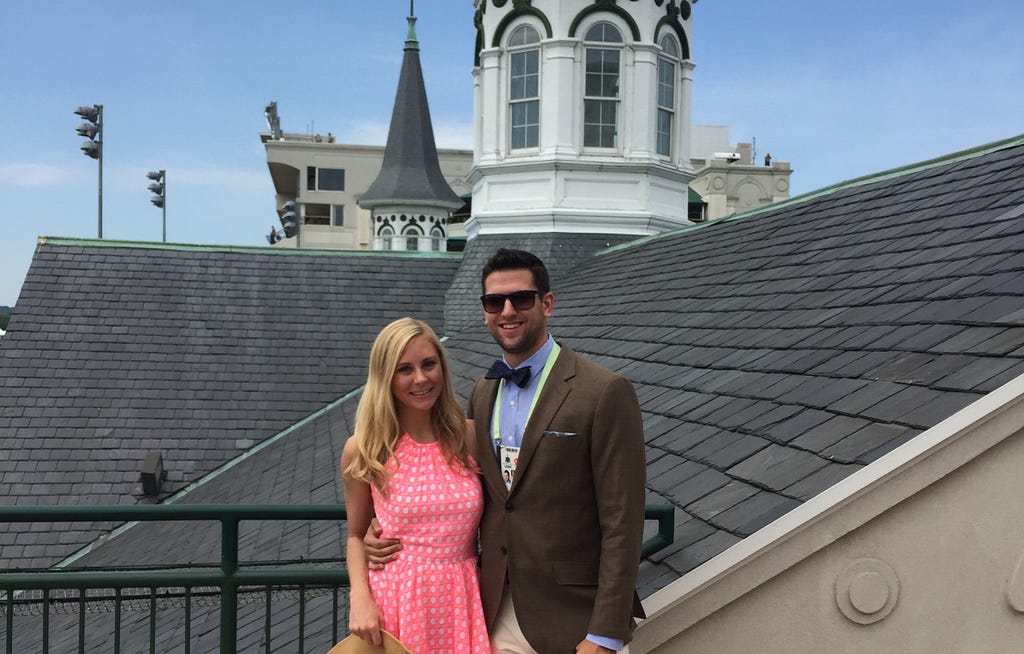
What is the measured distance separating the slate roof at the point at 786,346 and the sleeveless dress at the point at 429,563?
0.96 meters

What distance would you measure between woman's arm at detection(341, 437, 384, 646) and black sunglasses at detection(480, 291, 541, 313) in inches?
23.8

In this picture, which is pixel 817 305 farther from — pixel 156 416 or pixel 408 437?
pixel 156 416

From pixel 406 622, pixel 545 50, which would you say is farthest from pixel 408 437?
pixel 545 50

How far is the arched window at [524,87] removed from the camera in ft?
55.6

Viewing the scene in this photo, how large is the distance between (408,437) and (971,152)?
6.96 meters

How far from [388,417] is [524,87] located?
48.8 ft

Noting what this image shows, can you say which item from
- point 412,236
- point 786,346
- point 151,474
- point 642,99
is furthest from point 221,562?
point 412,236

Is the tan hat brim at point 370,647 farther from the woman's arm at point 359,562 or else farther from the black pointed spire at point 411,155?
the black pointed spire at point 411,155

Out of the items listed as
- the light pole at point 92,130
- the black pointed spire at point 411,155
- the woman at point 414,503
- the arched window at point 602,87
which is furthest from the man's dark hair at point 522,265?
the black pointed spire at point 411,155

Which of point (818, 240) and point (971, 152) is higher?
point (971, 152)

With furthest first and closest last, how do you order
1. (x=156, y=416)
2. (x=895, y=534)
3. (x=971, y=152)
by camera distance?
(x=156, y=416), (x=971, y=152), (x=895, y=534)

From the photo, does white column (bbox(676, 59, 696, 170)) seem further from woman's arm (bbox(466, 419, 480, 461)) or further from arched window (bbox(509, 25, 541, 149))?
woman's arm (bbox(466, 419, 480, 461))

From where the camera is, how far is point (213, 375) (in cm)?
1548

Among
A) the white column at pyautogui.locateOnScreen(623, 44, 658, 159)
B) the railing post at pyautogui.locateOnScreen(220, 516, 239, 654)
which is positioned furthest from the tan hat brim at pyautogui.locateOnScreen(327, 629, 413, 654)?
the white column at pyautogui.locateOnScreen(623, 44, 658, 159)
